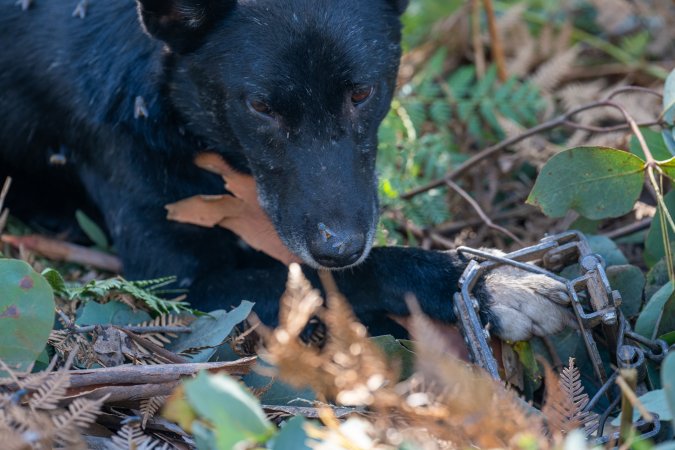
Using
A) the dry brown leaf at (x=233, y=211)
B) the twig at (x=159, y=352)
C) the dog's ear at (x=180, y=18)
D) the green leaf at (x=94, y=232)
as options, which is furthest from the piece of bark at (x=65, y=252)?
the twig at (x=159, y=352)

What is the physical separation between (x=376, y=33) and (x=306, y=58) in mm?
370

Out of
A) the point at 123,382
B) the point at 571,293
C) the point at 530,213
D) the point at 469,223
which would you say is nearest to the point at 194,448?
the point at 123,382

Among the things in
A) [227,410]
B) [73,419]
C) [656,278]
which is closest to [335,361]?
[227,410]

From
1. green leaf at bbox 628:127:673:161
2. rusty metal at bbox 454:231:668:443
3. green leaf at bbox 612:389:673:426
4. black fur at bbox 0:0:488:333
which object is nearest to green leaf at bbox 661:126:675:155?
green leaf at bbox 628:127:673:161

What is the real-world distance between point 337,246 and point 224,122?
68 cm

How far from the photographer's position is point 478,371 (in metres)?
2.52

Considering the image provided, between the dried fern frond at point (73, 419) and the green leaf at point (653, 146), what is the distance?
1976mm

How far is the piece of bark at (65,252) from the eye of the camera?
3.82m

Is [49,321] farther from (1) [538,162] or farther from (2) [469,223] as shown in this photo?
(1) [538,162]

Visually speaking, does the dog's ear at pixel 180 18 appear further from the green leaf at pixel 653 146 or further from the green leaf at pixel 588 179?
the green leaf at pixel 653 146

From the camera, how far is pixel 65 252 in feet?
12.7

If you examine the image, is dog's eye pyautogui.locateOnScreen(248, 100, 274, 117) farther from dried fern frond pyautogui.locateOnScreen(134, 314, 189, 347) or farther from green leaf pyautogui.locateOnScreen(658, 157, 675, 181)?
green leaf pyautogui.locateOnScreen(658, 157, 675, 181)

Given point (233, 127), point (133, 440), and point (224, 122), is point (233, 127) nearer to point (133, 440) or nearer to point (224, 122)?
point (224, 122)

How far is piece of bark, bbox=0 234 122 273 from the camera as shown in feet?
12.5
